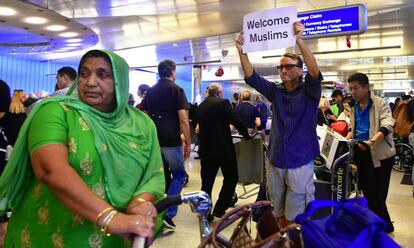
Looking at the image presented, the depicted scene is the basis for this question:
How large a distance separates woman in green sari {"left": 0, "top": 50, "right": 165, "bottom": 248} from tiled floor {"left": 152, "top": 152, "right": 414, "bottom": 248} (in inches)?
87.4

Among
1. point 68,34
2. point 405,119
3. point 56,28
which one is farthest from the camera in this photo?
point 68,34

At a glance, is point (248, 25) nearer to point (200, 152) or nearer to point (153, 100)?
point (153, 100)

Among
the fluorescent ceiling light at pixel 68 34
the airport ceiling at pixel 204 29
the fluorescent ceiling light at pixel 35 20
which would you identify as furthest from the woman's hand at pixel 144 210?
the fluorescent ceiling light at pixel 68 34

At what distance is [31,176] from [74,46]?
8.71 meters

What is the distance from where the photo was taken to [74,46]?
9.12 meters

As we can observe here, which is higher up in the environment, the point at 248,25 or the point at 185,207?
the point at 248,25

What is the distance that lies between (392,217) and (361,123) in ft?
4.89

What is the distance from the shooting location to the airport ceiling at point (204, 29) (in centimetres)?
763

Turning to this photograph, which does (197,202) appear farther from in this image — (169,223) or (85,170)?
(169,223)

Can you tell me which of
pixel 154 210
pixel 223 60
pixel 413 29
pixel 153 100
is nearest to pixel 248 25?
pixel 153 100

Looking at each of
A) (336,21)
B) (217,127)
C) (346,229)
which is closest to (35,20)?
(217,127)

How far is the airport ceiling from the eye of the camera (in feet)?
25.0

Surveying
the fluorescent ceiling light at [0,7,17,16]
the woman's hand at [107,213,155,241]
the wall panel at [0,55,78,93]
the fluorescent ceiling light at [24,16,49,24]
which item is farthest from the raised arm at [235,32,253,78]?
the wall panel at [0,55,78,93]

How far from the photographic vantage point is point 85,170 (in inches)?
41.6
